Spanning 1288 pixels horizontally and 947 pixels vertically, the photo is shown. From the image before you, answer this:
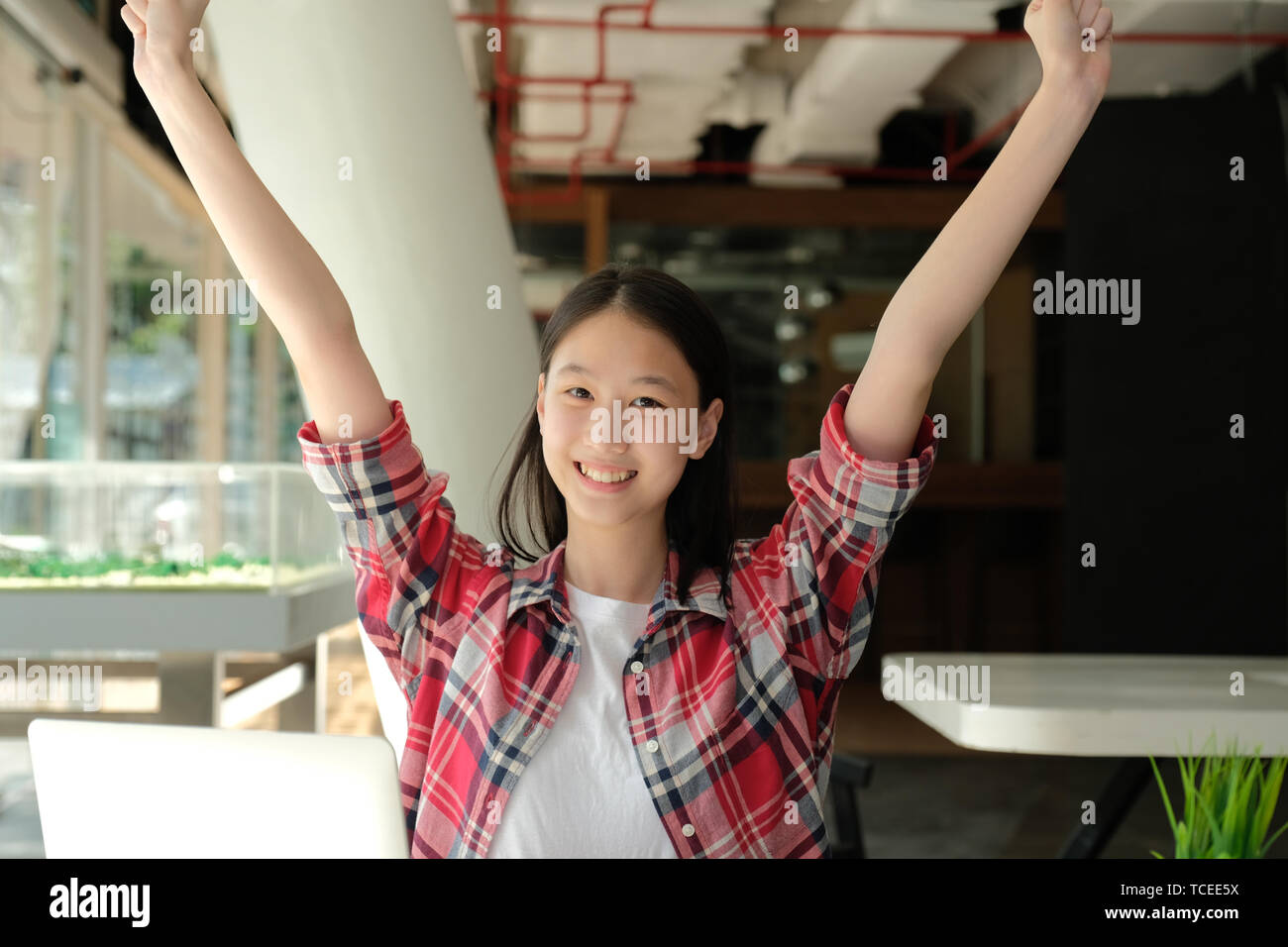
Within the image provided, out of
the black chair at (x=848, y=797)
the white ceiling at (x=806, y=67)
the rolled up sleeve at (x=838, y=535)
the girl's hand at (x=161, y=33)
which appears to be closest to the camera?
the girl's hand at (x=161, y=33)

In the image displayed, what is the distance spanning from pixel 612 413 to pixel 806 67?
445 centimetres

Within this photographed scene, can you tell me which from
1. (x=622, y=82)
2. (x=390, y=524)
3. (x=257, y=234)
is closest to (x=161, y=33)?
(x=257, y=234)

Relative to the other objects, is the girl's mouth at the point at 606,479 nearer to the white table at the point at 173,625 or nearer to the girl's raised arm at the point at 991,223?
the girl's raised arm at the point at 991,223

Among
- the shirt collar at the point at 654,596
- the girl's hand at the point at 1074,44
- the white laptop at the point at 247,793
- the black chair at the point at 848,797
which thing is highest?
the girl's hand at the point at 1074,44

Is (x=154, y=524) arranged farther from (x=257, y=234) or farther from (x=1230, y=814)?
(x=1230, y=814)

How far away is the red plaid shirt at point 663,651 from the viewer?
92 cm

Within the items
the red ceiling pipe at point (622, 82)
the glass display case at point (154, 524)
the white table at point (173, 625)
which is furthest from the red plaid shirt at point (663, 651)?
the red ceiling pipe at point (622, 82)

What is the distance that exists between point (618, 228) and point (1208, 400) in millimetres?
3319

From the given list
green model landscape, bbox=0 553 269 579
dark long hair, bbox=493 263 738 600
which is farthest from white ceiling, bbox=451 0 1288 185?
dark long hair, bbox=493 263 738 600

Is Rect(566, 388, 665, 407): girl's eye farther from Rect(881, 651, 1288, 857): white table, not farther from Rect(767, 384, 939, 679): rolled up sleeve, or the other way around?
Answer: Rect(881, 651, 1288, 857): white table

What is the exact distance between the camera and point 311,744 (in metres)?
0.70

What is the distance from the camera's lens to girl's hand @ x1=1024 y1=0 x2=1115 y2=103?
0.83m

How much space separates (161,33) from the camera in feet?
2.71
